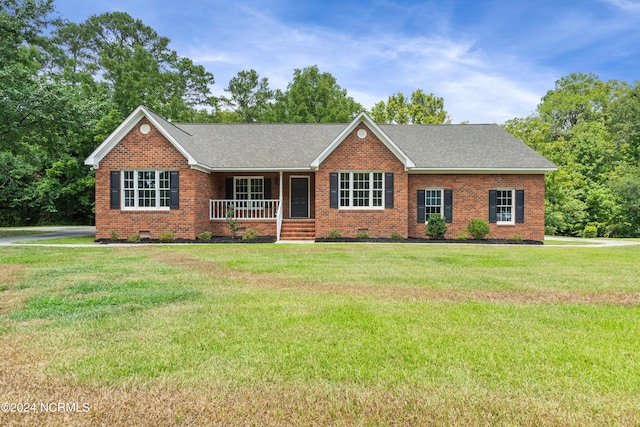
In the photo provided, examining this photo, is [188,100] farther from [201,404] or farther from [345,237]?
[201,404]

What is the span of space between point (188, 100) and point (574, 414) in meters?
45.9

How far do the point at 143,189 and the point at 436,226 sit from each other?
13.0 meters

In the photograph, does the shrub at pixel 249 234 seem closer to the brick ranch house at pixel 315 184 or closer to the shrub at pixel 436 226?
the brick ranch house at pixel 315 184

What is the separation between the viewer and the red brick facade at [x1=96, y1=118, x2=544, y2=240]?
17.3 m

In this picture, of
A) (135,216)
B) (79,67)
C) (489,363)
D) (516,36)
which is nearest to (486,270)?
(489,363)

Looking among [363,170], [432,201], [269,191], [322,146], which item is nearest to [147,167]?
[269,191]

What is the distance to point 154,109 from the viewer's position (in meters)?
30.6

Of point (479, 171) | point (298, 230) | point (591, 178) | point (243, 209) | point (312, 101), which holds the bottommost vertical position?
point (298, 230)

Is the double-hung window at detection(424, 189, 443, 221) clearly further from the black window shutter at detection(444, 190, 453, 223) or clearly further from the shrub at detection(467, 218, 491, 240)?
the shrub at detection(467, 218, 491, 240)

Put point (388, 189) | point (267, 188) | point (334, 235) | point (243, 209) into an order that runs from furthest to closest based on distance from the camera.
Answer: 1. point (267, 188)
2. point (243, 209)
3. point (388, 189)
4. point (334, 235)

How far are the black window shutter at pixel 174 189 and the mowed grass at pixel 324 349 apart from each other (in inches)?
368

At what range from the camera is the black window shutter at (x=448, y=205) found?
1878cm

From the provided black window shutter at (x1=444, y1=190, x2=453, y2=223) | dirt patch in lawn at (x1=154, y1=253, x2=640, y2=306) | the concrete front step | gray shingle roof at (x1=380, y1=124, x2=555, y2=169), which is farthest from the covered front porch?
dirt patch in lawn at (x1=154, y1=253, x2=640, y2=306)

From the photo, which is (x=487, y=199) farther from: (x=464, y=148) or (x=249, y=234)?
(x=249, y=234)
